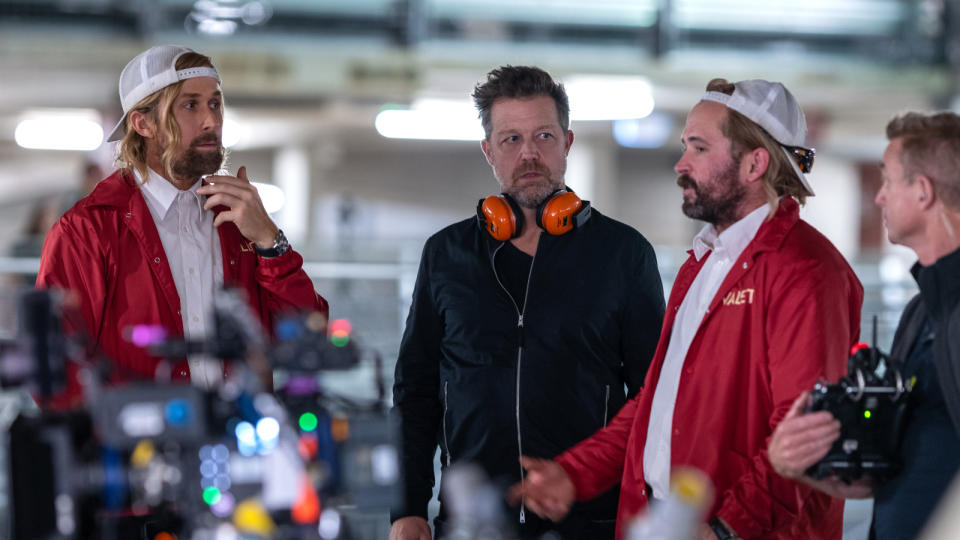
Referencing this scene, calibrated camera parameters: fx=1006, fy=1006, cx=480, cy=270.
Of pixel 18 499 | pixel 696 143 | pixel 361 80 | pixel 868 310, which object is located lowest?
pixel 868 310

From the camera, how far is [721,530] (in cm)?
→ 180

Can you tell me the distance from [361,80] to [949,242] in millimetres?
8901

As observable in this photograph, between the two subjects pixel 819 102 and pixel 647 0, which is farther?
pixel 819 102

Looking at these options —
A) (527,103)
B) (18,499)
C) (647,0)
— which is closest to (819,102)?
(647,0)

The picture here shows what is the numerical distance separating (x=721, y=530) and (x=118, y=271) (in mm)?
1341

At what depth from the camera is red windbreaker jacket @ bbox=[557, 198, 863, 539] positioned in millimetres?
1814

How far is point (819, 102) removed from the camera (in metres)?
11.1

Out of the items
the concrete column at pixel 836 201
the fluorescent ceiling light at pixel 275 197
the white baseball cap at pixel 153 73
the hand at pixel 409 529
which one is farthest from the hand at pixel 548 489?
the concrete column at pixel 836 201

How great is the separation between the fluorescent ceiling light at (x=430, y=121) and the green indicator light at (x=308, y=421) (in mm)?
9342

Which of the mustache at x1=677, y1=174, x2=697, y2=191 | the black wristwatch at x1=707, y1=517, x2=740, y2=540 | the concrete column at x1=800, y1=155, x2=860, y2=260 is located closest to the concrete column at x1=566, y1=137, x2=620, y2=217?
the concrete column at x1=800, y1=155, x2=860, y2=260

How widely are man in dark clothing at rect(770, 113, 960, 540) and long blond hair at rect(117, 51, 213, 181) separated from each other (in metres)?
1.44

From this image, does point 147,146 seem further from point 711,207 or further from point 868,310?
point 868,310

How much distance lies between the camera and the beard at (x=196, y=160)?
226cm

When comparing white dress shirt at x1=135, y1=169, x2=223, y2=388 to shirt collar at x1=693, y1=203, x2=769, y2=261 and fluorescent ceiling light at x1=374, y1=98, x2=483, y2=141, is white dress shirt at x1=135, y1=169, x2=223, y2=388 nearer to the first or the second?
shirt collar at x1=693, y1=203, x2=769, y2=261
